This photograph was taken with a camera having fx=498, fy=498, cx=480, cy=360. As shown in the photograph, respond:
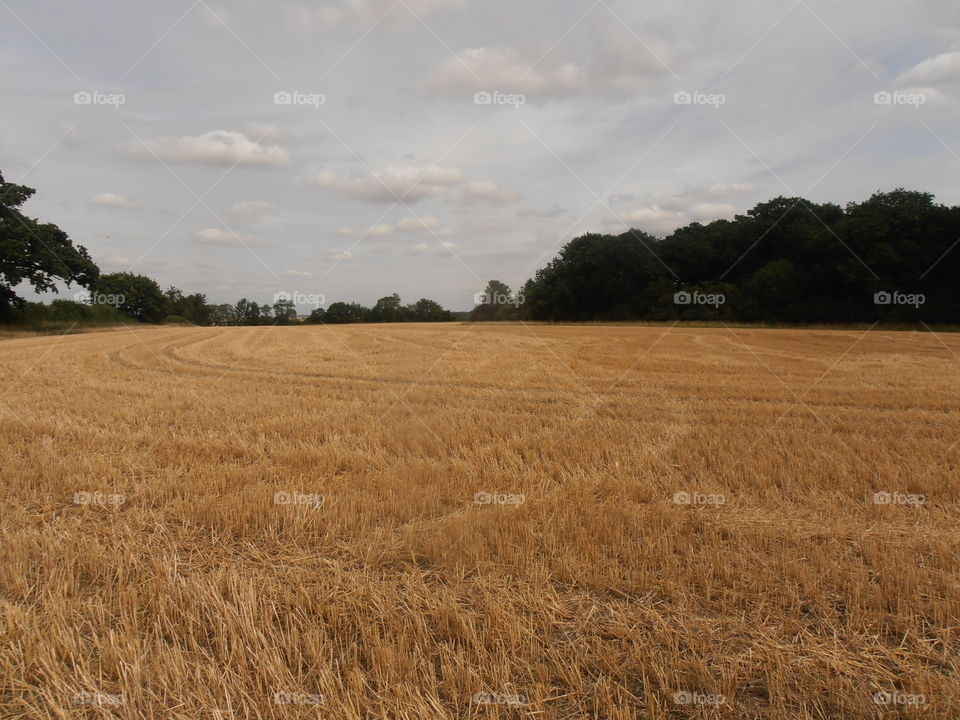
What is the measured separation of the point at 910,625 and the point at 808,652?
0.84 metres

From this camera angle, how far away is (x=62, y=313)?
159ft

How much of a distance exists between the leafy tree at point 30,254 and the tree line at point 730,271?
0.08 metres

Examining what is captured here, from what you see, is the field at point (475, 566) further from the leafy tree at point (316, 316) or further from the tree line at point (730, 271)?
the leafy tree at point (316, 316)

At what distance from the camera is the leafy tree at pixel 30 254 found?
34.7 meters

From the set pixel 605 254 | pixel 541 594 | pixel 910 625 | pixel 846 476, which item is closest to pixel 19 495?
pixel 541 594
